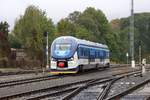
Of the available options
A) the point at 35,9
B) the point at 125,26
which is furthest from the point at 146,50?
the point at 35,9

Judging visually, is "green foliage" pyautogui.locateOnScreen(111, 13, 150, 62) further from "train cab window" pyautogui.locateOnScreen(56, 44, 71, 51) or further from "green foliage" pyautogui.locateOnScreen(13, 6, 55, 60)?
"train cab window" pyautogui.locateOnScreen(56, 44, 71, 51)

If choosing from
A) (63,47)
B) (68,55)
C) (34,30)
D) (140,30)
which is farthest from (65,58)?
(140,30)

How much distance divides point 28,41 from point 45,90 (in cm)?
4959

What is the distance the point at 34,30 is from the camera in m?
73.7

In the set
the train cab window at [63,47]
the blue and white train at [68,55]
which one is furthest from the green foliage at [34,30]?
the train cab window at [63,47]

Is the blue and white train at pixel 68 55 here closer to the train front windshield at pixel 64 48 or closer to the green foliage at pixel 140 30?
the train front windshield at pixel 64 48

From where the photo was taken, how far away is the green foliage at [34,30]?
7094 cm

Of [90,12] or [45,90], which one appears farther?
[90,12]

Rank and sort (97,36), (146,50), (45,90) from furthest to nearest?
(146,50)
(97,36)
(45,90)

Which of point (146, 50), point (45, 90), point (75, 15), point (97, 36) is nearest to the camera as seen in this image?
point (45, 90)

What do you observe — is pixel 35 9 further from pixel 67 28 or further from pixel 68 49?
pixel 68 49

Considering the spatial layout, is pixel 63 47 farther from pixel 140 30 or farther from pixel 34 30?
pixel 140 30

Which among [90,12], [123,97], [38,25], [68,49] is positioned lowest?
[123,97]

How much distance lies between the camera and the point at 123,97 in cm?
1914
